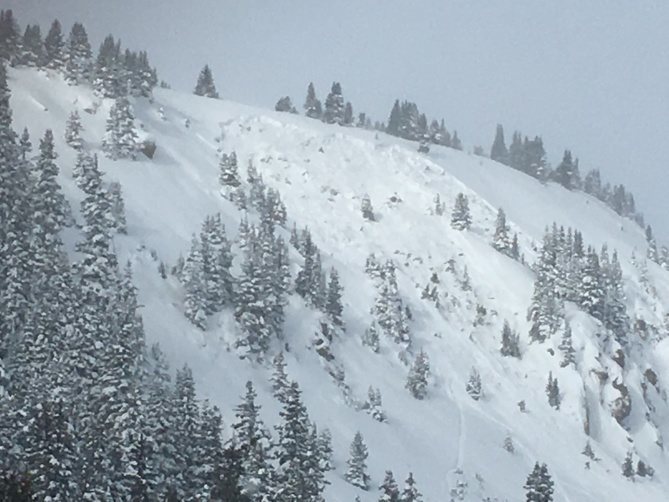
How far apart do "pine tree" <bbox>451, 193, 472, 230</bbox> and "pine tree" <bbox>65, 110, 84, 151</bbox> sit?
4177cm

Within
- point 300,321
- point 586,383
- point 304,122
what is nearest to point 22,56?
point 304,122

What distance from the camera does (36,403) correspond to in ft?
134

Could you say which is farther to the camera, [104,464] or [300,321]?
[300,321]

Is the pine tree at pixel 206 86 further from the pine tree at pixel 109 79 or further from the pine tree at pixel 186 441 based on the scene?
→ the pine tree at pixel 186 441

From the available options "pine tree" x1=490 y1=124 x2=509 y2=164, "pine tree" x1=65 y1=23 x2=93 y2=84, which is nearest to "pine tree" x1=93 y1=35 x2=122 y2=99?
"pine tree" x1=65 y1=23 x2=93 y2=84

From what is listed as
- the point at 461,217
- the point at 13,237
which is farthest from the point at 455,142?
the point at 13,237

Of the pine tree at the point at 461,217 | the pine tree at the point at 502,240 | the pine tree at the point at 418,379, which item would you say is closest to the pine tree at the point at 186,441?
the pine tree at the point at 418,379

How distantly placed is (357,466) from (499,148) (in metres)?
127

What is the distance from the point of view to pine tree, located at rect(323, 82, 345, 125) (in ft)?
420

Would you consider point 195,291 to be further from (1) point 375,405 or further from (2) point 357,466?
(2) point 357,466

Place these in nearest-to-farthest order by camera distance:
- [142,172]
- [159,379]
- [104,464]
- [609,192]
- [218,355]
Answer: [104,464]
[159,379]
[218,355]
[142,172]
[609,192]

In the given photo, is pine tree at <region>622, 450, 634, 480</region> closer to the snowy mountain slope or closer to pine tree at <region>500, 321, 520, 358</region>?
the snowy mountain slope

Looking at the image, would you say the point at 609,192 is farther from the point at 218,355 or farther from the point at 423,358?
the point at 218,355

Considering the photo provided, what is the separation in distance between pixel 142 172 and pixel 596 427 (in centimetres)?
5042
